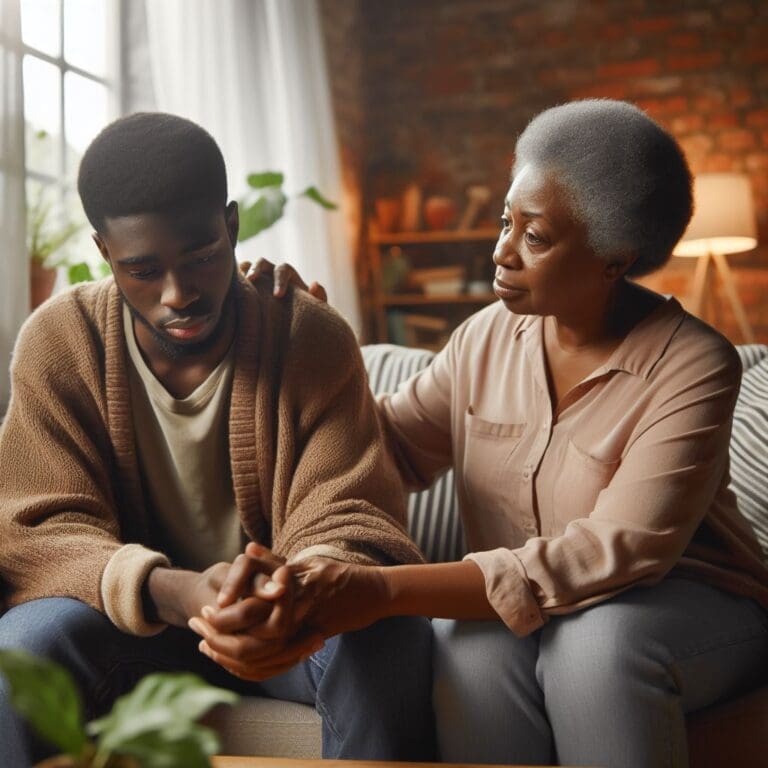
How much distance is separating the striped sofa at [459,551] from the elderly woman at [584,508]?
4 centimetres

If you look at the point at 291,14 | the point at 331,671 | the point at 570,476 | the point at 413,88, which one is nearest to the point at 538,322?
the point at 570,476

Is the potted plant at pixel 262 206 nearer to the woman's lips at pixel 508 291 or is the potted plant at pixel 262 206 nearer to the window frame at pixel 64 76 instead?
the window frame at pixel 64 76

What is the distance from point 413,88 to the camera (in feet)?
16.1

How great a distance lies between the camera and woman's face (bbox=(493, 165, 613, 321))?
1361 mm

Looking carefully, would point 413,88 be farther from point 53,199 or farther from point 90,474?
point 90,474

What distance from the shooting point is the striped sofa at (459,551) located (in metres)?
1.29

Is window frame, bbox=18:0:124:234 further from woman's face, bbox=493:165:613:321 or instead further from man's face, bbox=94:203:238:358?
woman's face, bbox=493:165:613:321

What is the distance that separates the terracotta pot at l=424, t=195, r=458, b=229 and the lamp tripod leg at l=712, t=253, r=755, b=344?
45.4 inches

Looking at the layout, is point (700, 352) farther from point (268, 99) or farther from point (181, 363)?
point (268, 99)

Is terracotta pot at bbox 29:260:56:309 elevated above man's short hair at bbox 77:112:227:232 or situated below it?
below

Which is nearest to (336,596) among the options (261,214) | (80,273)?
(80,273)

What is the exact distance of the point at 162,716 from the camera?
0.53 meters

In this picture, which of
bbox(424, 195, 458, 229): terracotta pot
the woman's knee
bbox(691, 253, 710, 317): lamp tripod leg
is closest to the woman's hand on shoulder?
the woman's knee

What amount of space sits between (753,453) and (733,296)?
279 cm
